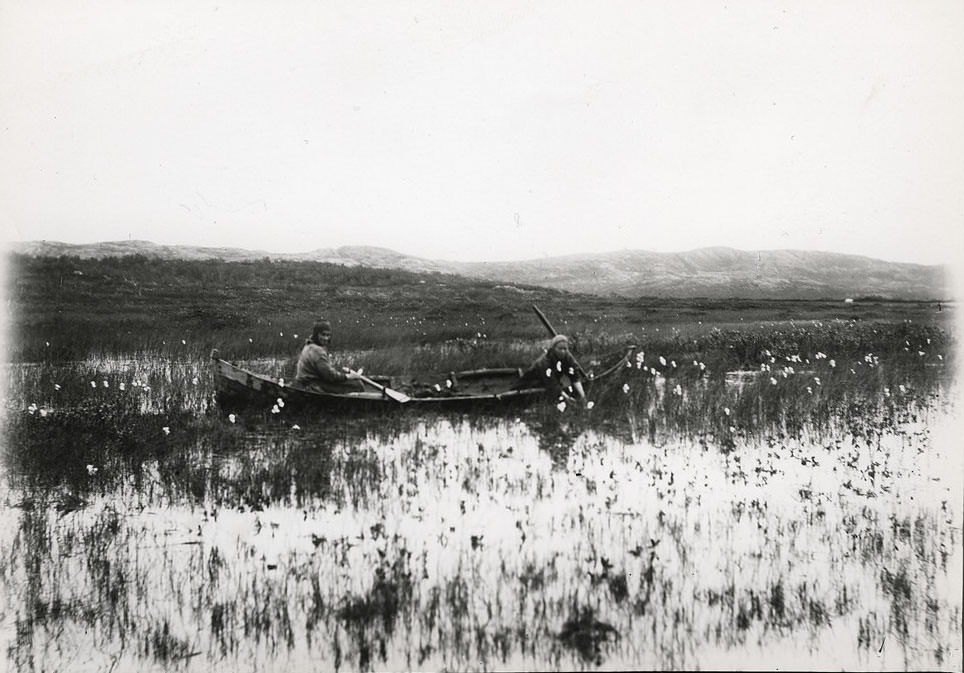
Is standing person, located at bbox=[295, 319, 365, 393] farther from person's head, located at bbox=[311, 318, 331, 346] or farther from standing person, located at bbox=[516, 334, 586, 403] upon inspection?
standing person, located at bbox=[516, 334, 586, 403]

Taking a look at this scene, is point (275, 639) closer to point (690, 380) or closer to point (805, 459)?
point (805, 459)

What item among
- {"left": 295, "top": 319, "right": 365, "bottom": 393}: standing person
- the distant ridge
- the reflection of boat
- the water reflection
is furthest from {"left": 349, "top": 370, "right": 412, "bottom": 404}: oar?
the distant ridge

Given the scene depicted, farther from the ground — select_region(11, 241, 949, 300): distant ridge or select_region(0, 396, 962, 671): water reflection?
select_region(11, 241, 949, 300): distant ridge

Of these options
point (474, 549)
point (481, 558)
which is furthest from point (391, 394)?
point (481, 558)

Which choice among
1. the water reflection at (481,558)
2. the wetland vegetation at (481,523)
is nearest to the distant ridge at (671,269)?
the wetland vegetation at (481,523)

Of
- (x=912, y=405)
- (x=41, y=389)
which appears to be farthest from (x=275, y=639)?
(x=912, y=405)

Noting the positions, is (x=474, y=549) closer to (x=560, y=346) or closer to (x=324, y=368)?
(x=324, y=368)
